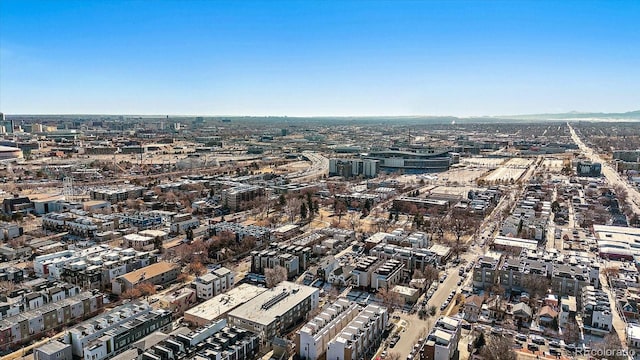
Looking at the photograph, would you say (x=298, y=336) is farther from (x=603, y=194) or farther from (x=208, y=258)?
(x=603, y=194)

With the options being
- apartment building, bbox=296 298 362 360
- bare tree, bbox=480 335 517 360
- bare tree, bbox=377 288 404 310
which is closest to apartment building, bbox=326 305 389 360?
apartment building, bbox=296 298 362 360

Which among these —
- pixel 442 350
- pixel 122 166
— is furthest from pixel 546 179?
pixel 122 166

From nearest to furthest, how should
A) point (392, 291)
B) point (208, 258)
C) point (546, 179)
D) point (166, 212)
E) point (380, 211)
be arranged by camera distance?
point (392, 291), point (208, 258), point (166, 212), point (380, 211), point (546, 179)

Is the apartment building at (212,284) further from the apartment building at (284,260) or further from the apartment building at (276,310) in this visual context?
the apartment building at (276,310)

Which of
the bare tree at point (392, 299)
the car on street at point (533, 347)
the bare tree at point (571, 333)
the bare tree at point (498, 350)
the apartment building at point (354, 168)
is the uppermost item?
the apartment building at point (354, 168)

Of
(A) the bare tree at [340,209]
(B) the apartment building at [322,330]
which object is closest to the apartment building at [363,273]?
(B) the apartment building at [322,330]

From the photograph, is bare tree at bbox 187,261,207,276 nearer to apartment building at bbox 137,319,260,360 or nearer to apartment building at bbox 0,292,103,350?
apartment building at bbox 0,292,103,350
